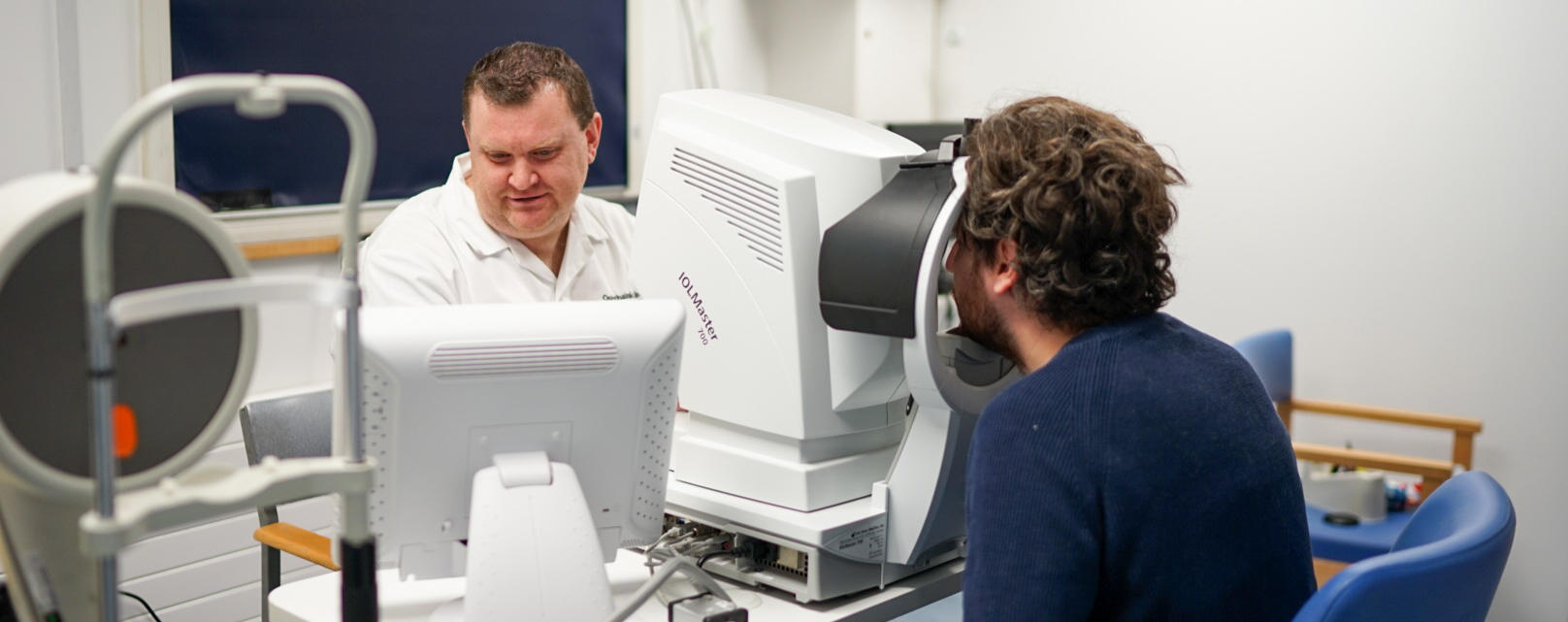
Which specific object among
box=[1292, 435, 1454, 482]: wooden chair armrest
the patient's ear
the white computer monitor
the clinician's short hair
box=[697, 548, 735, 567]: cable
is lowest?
box=[1292, 435, 1454, 482]: wooden chair armrest

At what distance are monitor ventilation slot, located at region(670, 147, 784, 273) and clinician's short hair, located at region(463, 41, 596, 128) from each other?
0.51m

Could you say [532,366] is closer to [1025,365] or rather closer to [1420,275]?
[1025,365]

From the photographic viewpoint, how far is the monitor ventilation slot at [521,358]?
1.25m

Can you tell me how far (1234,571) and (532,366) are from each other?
2.45 feet

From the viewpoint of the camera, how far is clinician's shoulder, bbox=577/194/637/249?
2.35m

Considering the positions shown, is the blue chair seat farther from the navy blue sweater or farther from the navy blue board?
the navy blue board

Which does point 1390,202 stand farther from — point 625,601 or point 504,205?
point 625,601

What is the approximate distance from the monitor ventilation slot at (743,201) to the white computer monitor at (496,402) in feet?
0.63

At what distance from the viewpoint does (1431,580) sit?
1.07 meters

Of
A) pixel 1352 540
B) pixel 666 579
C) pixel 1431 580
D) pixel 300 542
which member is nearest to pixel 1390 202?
pixel 1352 540

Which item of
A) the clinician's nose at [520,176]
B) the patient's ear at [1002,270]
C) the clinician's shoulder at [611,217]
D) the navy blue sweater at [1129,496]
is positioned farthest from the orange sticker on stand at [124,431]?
the clinician's shoulder at [611,217]

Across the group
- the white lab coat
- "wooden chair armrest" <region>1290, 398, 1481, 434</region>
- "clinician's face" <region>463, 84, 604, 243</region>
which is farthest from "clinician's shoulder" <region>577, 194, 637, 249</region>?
"wooden chair armrest" <region>1290, 398, 1481, 434</region>

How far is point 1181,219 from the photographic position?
370 cm

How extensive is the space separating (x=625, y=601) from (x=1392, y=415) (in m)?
2.51
